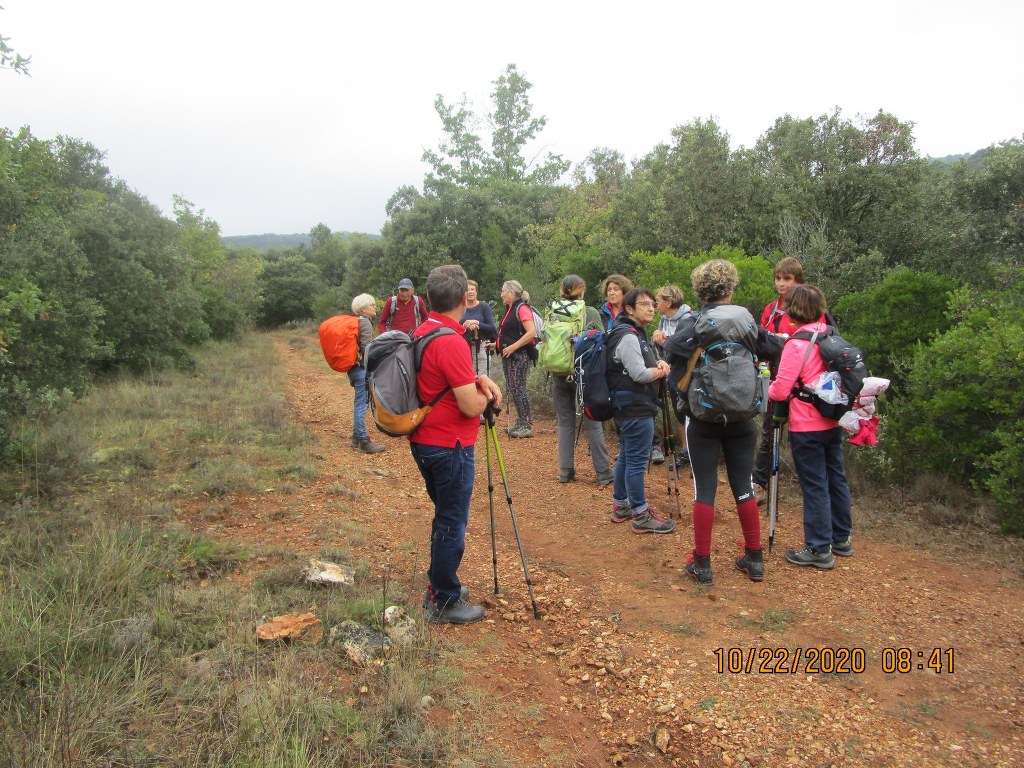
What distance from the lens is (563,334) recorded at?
6523 millimetres

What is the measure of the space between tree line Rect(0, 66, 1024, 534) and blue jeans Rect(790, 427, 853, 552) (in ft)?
4.21

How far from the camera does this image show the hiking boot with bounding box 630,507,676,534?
212 inches

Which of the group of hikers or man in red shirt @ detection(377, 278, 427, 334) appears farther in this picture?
man in red shirt @ detection(377, 278, 427, 334)

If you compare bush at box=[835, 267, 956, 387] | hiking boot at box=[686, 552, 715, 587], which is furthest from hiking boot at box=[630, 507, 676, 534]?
bush at box=[835, 267, 956, 387]

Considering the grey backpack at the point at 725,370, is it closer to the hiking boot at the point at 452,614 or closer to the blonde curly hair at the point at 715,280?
the blonde curly hair at the point at 715,280

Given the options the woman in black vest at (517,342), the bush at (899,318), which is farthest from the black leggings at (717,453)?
the woman in black vest at (517,342)

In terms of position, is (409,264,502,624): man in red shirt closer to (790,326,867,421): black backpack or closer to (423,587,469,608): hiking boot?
(423,587,469,608): hiking boot

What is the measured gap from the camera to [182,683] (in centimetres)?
305

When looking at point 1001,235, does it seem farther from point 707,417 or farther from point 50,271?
point 50,271

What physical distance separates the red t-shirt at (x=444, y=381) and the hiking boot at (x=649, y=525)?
2.28 metres

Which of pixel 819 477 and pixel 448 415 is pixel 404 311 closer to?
pixel 448 415

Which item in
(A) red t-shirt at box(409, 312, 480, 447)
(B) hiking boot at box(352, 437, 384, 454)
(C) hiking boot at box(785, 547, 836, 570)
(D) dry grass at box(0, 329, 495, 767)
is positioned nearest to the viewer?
(D) dry grass at box(0, 329, 495, 767)

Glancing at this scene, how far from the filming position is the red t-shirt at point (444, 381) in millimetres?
3590

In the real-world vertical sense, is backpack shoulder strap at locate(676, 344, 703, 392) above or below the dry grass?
above
